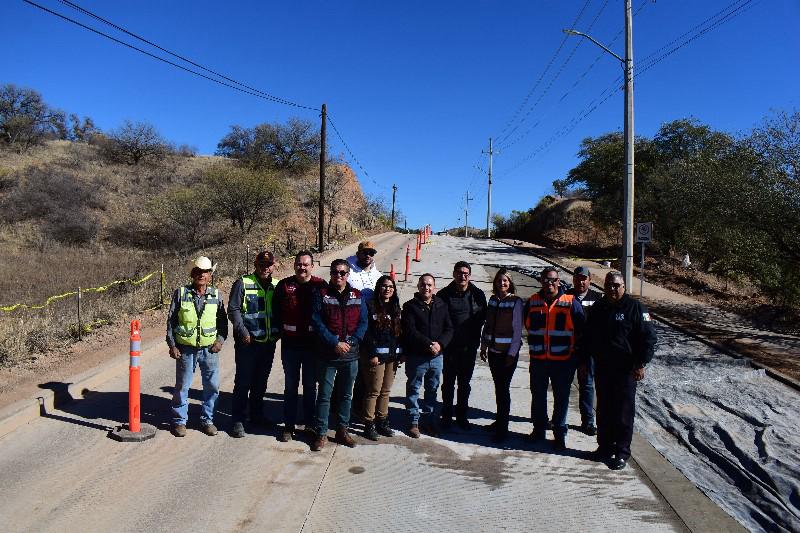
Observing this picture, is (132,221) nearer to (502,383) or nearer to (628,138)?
(628,138)

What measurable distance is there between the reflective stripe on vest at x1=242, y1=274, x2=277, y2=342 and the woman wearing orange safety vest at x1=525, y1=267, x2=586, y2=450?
2.55 meters

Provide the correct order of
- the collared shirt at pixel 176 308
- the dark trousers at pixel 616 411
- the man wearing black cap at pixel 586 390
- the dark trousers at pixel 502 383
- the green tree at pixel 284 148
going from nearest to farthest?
the dark trousers at pixel 616 411 → the collared shirt at pixel 176 308 → the dark trousers at pixel 502 383 → the man wearing black cap at pixel 586 390 → the green tree at pixel 284 148

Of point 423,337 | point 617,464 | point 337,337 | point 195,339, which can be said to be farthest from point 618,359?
point 195,339

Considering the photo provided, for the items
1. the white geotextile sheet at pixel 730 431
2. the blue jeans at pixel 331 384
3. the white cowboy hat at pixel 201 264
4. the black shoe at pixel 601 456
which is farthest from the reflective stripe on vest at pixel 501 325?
the white cowboy hat at pixel 201 264

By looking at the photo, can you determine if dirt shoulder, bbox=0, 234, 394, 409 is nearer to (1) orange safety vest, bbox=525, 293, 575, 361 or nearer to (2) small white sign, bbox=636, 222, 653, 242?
(1) orange safety vest, bbox=525, 293, 575, 361

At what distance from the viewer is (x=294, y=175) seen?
51.6 metres

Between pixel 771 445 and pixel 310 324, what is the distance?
4802 mm

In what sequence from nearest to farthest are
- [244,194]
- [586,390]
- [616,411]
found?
[616,411], [586,390], [244,194]

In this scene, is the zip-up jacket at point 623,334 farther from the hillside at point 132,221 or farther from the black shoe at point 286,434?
the hillside at point 132,221

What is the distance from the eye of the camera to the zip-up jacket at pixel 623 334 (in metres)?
5.17

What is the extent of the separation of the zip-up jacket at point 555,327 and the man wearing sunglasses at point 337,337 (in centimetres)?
167

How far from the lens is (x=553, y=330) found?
5613 millimetres

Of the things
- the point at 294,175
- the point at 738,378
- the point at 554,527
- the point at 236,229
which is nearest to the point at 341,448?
the point at 554,527

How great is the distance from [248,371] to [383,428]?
146 centimetres
